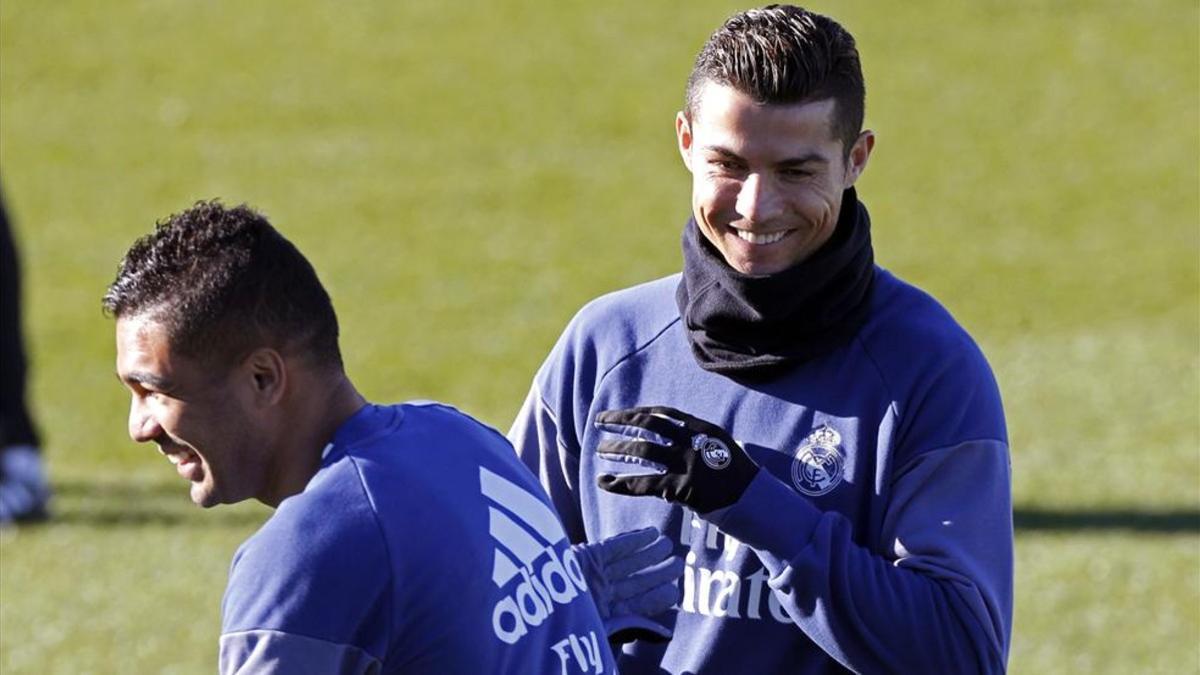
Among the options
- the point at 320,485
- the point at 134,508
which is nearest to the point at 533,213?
the point at 134,508

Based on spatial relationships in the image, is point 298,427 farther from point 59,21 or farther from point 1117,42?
point 59,21

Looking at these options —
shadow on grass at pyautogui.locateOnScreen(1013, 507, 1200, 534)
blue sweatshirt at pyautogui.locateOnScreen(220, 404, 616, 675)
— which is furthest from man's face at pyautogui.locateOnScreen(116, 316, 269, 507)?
shadow on grass at pyautogui.locateOnScreen(1013, 507, 1200, 534)

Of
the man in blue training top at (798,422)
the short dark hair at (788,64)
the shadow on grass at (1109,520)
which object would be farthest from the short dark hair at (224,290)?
the shadow on grass at (1109,520)

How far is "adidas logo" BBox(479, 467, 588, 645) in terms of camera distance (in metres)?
3.53

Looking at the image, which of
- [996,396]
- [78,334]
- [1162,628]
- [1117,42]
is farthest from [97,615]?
[1117,42]

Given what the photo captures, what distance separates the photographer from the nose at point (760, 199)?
3850 mm

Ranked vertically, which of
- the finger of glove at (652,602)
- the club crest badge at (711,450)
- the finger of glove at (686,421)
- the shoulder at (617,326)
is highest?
the shoulder at (617,326)

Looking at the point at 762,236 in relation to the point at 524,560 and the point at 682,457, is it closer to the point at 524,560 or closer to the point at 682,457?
the point at 682,457

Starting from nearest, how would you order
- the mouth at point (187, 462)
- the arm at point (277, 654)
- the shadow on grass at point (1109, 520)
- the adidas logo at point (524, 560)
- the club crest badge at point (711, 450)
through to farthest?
1. the arm at point (277, 654)
2. the adidas logo at point (524, 560)
3. the mouth at point (187, 462)
4. the club crest badge at point (711, 450)
5. the shadow on grass at point (1109, 520)

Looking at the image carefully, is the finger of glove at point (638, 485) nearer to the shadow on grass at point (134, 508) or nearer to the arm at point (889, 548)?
the arm at point (889, 548)

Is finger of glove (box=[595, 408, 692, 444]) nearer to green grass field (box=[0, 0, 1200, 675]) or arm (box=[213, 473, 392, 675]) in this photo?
arm (box=[213, 473, 392, 675])

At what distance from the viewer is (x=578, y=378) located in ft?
13.7

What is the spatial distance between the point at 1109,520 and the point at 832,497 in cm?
719

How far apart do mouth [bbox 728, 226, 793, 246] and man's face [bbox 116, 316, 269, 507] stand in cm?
97
